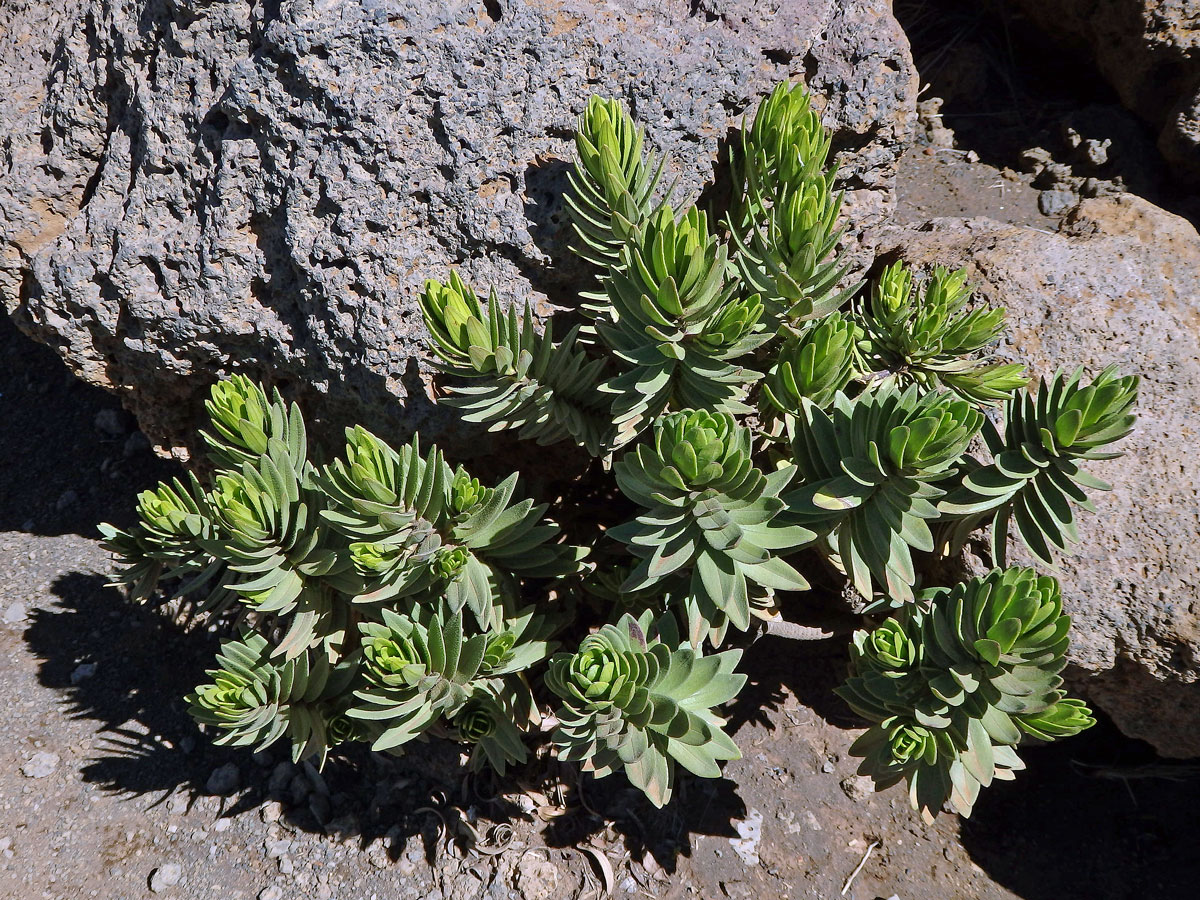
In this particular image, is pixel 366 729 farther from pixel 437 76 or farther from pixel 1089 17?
pixel 1089 17

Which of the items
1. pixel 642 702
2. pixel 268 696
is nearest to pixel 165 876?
pixel 268 696

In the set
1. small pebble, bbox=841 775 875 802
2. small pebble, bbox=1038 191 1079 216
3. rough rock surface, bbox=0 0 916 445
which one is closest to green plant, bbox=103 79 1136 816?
rough rock surface, bbox=0 0 916 445

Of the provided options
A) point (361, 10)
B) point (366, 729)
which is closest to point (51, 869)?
point (366, 729)

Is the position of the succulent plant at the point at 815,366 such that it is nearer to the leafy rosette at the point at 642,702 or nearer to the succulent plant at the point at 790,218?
the succulent plant at the point at 790,218

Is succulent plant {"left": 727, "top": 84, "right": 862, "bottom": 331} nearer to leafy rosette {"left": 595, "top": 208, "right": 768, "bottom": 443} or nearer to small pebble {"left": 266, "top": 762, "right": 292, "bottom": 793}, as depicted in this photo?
leafy rosette {"left": 595, "top": 208, "right": 768, "bottom": 443}

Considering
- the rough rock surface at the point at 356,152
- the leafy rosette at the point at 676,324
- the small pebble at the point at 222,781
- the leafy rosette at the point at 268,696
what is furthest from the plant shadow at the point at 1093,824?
the small pebble at the point at 222,781

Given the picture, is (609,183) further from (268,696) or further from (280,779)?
(280,779)
